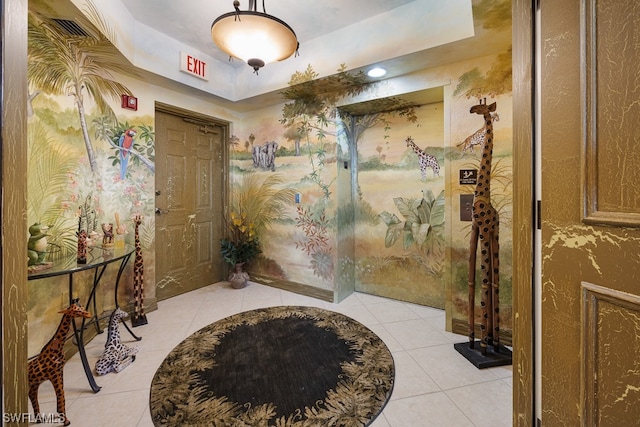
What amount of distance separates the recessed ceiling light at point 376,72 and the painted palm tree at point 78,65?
86.2 inches

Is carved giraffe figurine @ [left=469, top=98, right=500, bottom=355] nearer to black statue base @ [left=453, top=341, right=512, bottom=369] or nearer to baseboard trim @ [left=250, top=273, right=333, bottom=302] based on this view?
black statue base @ [left=453, top=341, right=512, bottom=369]

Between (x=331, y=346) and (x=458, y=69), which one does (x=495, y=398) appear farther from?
(x=458, y=69)

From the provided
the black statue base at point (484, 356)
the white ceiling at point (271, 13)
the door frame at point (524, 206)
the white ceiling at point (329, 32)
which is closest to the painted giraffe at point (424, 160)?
the white ceiling at point (329, 32)

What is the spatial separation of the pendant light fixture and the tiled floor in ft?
7.40

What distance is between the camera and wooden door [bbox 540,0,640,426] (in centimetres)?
71

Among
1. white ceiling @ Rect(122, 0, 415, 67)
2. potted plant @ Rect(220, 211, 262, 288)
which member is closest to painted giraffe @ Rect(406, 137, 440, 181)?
white ceiling @ Rect(122, 0, 415, 67)

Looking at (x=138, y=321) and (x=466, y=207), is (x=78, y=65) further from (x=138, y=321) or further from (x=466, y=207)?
(x=466, y=207)

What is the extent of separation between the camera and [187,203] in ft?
10.9

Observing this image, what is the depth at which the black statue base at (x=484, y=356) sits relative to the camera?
184 cm

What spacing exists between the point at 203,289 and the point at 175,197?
4.09ft

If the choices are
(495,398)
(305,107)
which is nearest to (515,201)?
(495,398)

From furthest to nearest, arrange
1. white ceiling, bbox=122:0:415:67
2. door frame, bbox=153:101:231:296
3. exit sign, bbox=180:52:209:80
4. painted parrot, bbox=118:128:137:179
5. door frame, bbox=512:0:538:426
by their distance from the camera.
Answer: door frame, bbox=153:101:231:296
exit sign, bbox=180:52:209:80
painted parrot, bbox=118:128:137:179
white ceiling, bbox=122:0:415:67
door frame, bbox=512:0:538:426

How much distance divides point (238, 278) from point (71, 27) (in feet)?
9.19

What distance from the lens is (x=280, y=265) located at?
3463mm
